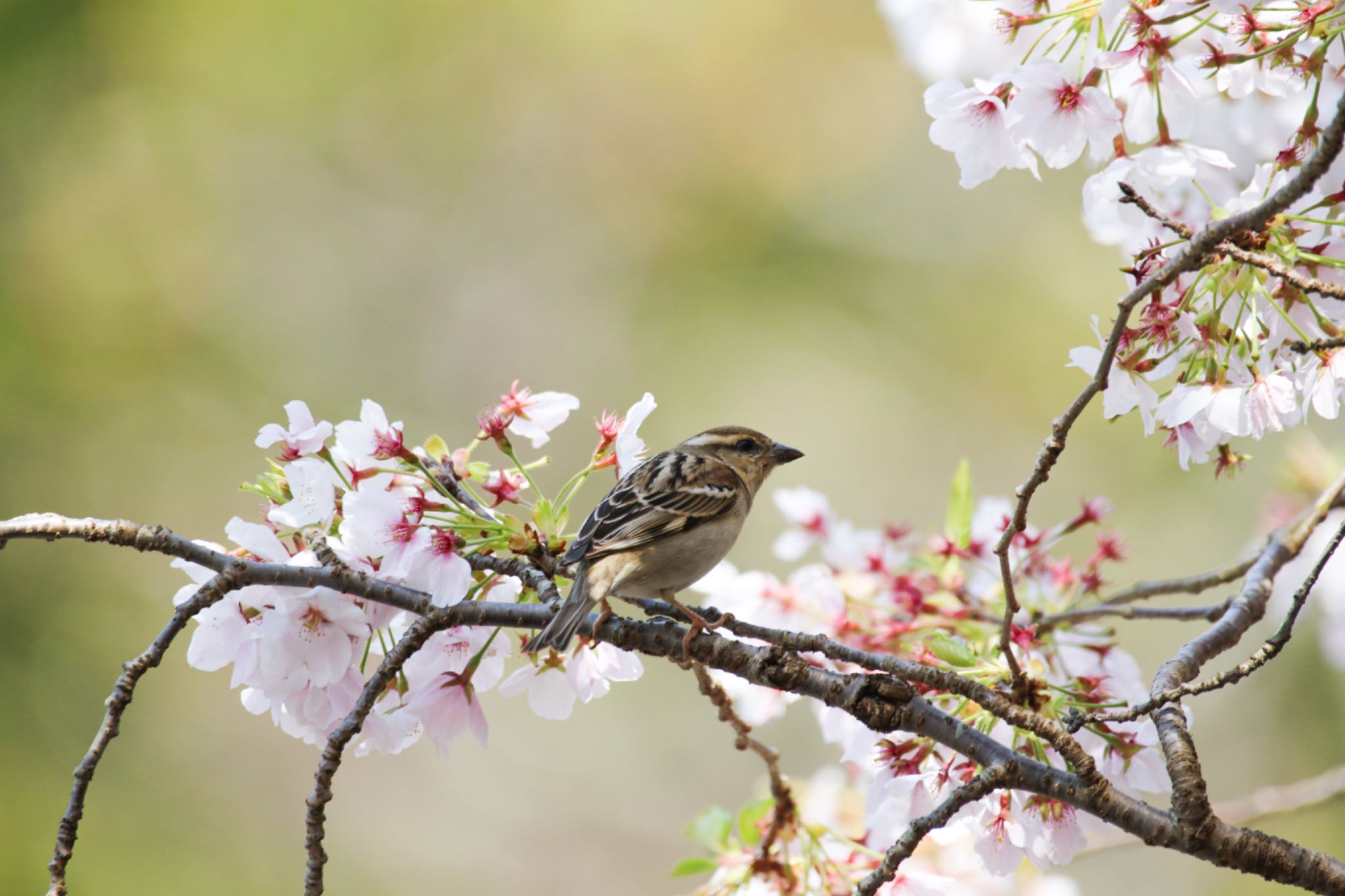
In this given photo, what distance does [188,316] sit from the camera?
27.0 feet

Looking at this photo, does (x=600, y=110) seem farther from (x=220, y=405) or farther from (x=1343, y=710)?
(x=1343, y=710)

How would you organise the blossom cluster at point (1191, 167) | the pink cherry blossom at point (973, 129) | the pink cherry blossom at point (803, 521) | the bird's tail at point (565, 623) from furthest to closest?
1. the pink cherry blossom at point (803, 521)
2. the pink cherry blossom at point (973, 129)
3. the bird's tail at point (565, 623)
4. the blossom cluster at point (1191, 167)

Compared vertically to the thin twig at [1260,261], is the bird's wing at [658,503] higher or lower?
higher

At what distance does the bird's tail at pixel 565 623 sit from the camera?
1722mm

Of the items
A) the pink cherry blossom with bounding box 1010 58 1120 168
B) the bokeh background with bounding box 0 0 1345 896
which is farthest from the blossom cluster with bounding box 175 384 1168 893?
the bokeh background with bounding box 0 0 1345 896

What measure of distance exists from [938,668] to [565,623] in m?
0.58

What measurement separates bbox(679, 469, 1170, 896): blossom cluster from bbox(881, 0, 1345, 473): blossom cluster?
502 millimetres

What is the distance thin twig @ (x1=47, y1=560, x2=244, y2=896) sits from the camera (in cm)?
137

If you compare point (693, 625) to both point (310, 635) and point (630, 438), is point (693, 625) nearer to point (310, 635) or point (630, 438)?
point (630, 438)

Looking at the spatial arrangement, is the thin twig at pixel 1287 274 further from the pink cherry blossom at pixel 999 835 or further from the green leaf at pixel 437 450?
the green leaf at pixel 437 450

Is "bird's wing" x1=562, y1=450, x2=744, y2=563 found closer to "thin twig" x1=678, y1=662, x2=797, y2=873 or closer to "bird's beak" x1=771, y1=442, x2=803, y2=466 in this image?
"bird's beak" x1=771, y1=442, x2=803, y2=466

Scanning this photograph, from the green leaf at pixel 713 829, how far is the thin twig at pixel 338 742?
0.93 m

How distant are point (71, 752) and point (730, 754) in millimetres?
4000

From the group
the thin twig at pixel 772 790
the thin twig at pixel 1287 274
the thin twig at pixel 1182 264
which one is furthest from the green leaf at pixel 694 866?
the thin twig at pixel 1287 274
